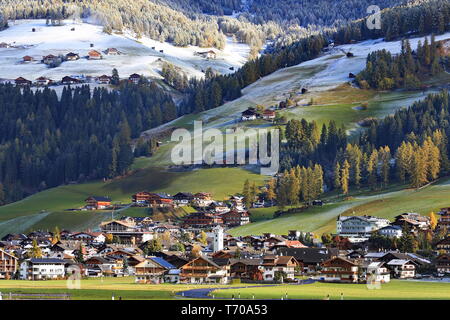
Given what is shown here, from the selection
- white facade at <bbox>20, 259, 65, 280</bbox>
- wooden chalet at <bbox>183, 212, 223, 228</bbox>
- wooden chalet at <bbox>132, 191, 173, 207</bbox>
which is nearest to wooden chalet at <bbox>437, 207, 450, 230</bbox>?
wooden chalet at <bbox>183, 212, 223, 228</bbox>

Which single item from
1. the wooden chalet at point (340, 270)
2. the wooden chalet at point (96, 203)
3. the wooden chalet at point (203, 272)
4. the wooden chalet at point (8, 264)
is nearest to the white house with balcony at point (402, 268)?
the wooden chalet at point (340, 270)

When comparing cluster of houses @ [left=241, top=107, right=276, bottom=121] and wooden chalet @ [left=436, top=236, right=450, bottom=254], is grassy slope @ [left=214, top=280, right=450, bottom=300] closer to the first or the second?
wooden chalet @ [left=436, top=236, right=450, bottom=254]

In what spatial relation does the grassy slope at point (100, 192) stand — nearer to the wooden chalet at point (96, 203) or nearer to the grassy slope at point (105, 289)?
the wooden chalet at point (96, 203)

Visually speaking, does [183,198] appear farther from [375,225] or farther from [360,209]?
[375,225]

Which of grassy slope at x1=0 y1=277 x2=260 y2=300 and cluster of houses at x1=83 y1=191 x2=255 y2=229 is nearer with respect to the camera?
grassy slope at x1=0 y1=277 x2=260 y2=300
